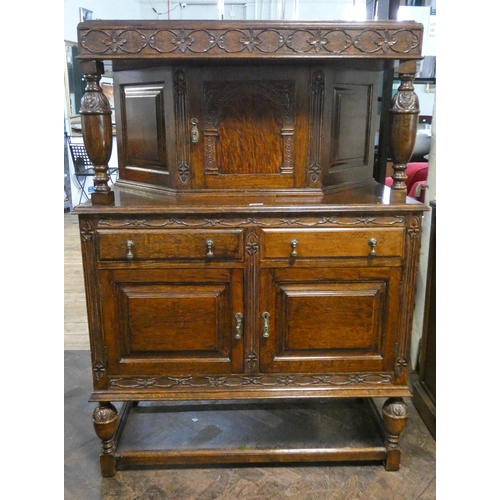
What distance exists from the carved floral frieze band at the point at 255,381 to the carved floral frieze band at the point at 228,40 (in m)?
1.10

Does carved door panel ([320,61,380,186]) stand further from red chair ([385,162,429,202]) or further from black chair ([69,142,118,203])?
black chair ([69,142,118,203])

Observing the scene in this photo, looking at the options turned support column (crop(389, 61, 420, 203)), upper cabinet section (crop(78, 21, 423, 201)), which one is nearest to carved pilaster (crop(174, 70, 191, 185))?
upper cabinet section (crop(78, 21, 423, 201))

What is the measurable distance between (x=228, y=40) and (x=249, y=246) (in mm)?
652

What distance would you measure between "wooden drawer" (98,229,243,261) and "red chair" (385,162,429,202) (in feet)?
4.18

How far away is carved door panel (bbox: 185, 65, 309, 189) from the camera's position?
162 centimetres

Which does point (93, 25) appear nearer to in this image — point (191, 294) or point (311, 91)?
point (311, 91)

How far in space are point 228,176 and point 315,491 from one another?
1.20 metres

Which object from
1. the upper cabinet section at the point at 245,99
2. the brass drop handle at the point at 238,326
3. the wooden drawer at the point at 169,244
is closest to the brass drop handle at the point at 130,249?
the wooden drawer at the point at 169,244

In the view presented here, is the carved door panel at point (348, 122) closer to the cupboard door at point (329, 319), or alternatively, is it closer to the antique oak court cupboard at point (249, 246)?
the antique oak court cupboard at point (249, 246)

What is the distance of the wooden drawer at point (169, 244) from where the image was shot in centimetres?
156

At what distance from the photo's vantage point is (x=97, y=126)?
5.01 feet

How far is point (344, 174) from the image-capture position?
184 cm

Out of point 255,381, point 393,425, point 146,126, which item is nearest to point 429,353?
point 393,425

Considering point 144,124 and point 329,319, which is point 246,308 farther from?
point 144,124
